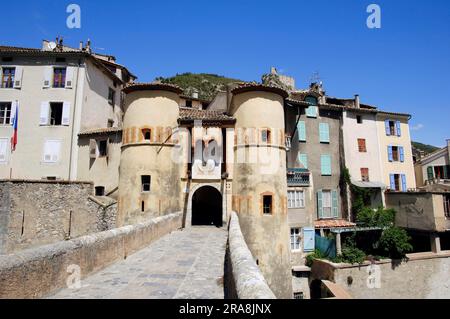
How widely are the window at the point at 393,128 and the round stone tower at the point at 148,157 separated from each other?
2299 cm

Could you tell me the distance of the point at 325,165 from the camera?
1083 inches

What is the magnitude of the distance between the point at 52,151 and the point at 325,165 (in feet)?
75.7

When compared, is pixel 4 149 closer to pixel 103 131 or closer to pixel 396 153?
pixel 103 131

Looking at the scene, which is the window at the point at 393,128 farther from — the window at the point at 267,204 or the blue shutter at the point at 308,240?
the window at the point at 267,204

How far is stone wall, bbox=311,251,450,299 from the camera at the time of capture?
68.5ft

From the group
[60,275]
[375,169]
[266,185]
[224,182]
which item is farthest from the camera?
[375,169]

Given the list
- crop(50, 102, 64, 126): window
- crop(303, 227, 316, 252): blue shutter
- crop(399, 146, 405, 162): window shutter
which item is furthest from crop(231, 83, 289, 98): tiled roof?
crop(399, 146, 405, 162): window shutter

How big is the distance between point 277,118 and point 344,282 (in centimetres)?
1231

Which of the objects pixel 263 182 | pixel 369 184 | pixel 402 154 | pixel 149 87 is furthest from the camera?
pixel 402 154

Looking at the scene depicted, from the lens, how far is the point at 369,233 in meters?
25.6

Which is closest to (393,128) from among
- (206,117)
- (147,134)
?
(206,117)

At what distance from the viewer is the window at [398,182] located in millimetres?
29888
